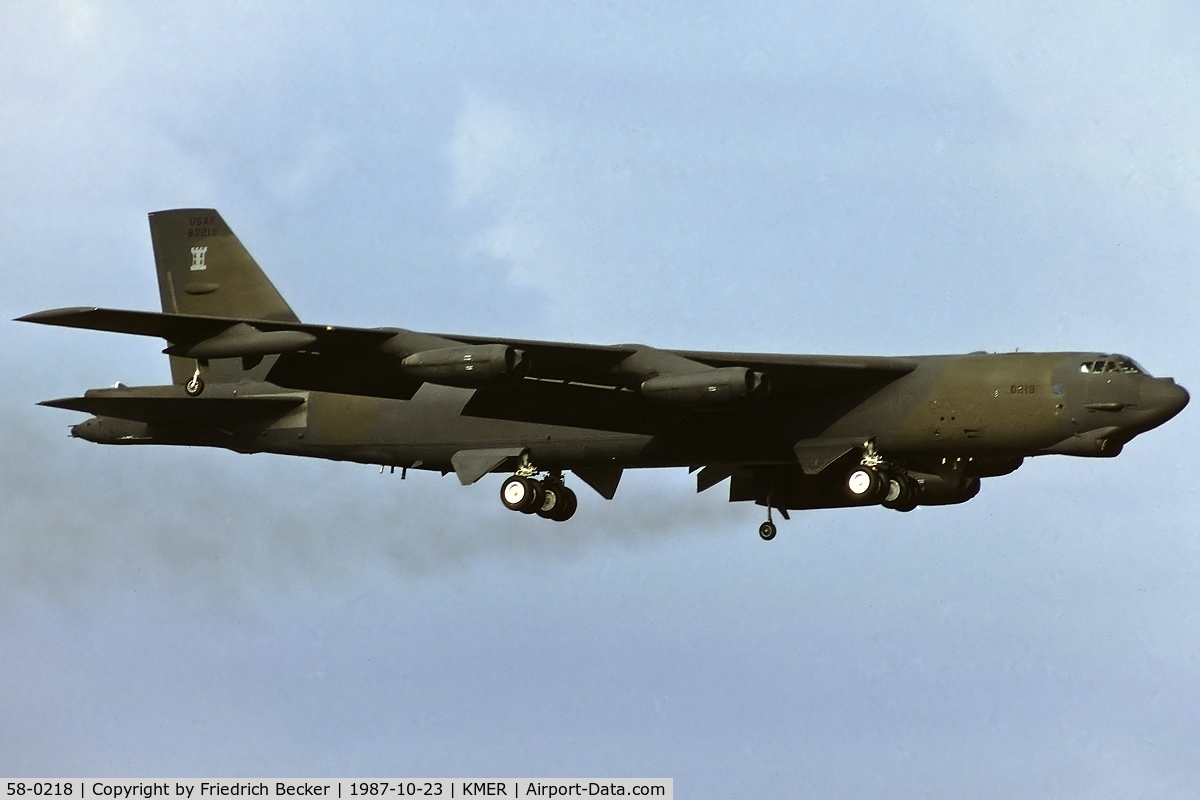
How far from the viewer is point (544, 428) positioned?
122 feet

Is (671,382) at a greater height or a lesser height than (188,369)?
lesser

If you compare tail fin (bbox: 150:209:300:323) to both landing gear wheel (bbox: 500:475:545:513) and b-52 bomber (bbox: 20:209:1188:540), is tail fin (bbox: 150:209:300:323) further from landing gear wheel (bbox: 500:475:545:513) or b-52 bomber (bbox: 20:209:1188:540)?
landing gear wheel (bbox: 500:475:545:513)

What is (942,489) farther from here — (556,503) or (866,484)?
(556,503)

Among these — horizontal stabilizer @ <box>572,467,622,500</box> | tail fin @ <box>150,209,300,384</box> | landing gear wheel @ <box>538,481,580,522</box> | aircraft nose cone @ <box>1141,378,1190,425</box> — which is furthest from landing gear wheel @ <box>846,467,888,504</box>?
tail fin @ <box>150,209,300,384</box>

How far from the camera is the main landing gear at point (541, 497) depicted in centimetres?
3766

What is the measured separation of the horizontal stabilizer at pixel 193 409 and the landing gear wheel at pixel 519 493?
15.3 ft

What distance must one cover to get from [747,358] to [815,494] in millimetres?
5920

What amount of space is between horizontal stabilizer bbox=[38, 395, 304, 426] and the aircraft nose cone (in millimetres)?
16231

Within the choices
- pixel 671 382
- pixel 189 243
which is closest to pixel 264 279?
pixel 189 243

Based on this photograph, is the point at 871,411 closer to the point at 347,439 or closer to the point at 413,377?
the point at 413,377

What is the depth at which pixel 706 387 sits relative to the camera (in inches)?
1292

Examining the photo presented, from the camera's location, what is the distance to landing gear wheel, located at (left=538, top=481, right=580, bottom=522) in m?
38.6

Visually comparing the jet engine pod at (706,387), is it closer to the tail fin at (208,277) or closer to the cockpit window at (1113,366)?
the cockpit window at (1113,366)

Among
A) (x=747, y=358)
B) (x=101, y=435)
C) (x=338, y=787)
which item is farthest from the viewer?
(x=101, y=435)
